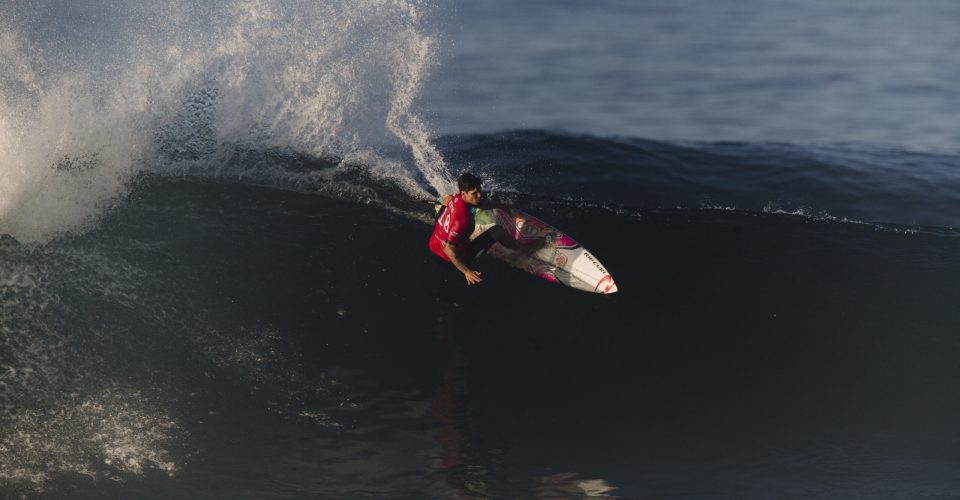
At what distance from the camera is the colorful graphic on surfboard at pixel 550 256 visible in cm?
985

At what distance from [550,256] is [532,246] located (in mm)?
246

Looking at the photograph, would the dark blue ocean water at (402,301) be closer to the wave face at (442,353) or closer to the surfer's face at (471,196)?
the wave face at (442,353)

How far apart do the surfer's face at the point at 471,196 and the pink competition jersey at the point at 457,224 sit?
0.05m

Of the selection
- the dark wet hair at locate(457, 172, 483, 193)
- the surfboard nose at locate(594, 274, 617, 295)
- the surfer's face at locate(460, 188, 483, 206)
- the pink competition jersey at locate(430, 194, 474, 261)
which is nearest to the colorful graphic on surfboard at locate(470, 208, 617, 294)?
the surfboard nose at locate(594, 274, 617, 295)

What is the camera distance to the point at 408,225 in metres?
11.1

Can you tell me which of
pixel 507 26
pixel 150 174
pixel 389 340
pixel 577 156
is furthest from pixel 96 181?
Result: pixel 507 26

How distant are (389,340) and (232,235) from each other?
108 inches

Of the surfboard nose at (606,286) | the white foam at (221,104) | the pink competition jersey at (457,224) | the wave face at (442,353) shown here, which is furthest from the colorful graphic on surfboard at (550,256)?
the white foam at (221,104)

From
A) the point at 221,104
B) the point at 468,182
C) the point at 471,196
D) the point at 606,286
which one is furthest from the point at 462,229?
the point at 221,104

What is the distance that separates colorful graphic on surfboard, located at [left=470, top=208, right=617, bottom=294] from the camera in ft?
32.3

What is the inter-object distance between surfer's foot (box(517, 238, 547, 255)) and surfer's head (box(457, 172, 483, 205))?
52.8 inches

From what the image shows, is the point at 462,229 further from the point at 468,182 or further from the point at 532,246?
the point at 532,246

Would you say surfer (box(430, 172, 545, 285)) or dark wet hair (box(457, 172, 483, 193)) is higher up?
dark wet hair (box(457, 172, 483, 193))

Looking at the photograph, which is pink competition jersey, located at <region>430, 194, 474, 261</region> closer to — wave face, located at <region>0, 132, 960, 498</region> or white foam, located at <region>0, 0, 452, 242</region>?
wave face, located at <region>0, 132, 960, 498</region>
